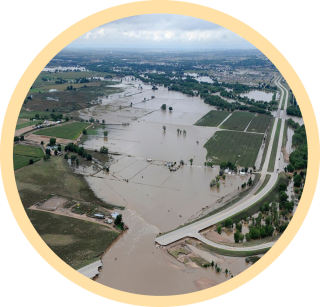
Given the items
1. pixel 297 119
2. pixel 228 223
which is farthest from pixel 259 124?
pixel 228 223

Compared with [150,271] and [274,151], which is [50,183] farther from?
[274,151]

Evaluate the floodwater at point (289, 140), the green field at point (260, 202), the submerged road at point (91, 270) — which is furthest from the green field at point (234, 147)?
the submerged road at point (91, 270)

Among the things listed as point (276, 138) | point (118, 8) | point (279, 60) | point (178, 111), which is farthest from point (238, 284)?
point (178, 111)

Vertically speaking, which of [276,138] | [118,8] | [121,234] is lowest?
[121,234]

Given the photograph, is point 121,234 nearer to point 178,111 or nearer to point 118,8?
point 118,8

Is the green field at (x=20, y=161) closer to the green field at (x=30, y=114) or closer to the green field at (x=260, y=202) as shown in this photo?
the green field at (x=30, y=114)

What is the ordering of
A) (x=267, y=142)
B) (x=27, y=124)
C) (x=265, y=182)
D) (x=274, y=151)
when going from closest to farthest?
(x=265, y=182) < (x=274, y=151) < (x=267, y=142) < (x=27, y=124)
